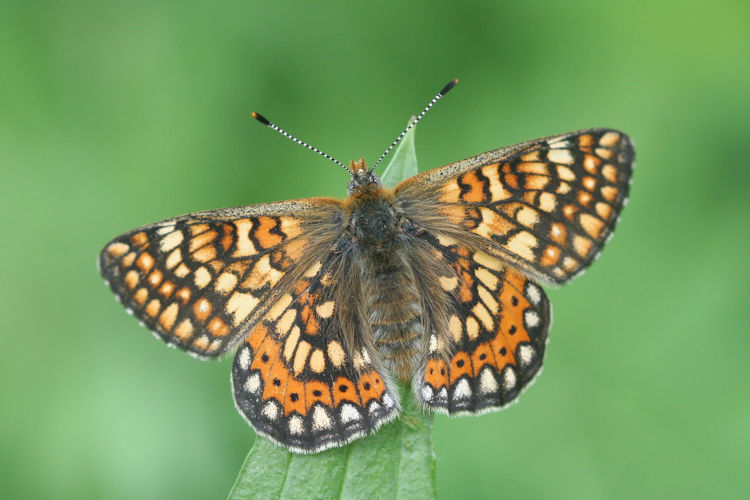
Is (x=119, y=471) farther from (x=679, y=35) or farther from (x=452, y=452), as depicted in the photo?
(x=679, y=35)

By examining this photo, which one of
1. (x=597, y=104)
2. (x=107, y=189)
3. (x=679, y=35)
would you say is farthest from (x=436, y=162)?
(x=107, y=189)

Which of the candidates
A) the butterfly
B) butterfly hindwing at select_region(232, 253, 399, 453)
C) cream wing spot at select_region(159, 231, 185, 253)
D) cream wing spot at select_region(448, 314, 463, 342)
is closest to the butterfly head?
the butterfly

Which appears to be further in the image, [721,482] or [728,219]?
[728,219]

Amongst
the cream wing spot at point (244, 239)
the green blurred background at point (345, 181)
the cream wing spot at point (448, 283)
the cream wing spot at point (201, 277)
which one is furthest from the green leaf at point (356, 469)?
the green blurred background at point (345, 181)

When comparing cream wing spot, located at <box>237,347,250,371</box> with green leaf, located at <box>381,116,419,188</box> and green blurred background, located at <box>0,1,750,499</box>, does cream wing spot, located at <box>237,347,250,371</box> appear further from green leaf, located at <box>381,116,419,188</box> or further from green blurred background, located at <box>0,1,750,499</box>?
green blurred background, located at <box>0,1,750,499</box>

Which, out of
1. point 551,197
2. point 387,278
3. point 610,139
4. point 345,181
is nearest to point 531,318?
point 551,197

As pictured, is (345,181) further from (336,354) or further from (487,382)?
(487,382)
